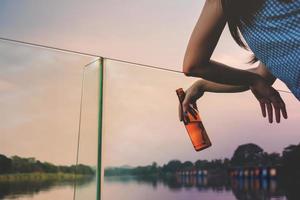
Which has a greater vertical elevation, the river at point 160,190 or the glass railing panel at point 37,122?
the glass railing panel at point 37,122

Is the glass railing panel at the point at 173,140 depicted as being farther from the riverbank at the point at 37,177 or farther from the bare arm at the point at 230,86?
the riverbank at the point at 37,177

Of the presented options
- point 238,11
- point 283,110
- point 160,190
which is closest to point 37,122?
point 160,190

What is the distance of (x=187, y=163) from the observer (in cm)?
153

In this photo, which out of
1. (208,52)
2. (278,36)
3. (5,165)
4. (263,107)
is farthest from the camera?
(263,107)

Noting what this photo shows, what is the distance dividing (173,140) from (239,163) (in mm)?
389

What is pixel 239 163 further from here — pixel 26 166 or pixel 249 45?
pixel 26 166

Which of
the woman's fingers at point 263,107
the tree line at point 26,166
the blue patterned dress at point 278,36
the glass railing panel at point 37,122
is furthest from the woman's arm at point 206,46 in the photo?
the tree line at point 26,166

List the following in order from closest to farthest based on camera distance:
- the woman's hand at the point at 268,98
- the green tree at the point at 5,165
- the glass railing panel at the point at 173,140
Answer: the green tree at the point at 5,165 < the glass railing panel at the point at 173,140 < the woman's hand at the point at 268,98

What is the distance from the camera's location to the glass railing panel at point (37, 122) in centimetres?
106

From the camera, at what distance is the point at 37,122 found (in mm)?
1106

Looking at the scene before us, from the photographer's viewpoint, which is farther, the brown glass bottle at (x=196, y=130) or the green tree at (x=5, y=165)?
the brown glass bottle at (x=196, y=130)

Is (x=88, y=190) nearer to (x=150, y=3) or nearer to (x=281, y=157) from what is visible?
(x=150, y=3)

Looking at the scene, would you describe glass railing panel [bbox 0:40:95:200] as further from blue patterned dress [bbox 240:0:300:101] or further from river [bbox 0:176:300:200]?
blue patterned dress [bbox 240:0:300:101]

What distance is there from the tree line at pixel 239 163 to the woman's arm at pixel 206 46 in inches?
12.6
